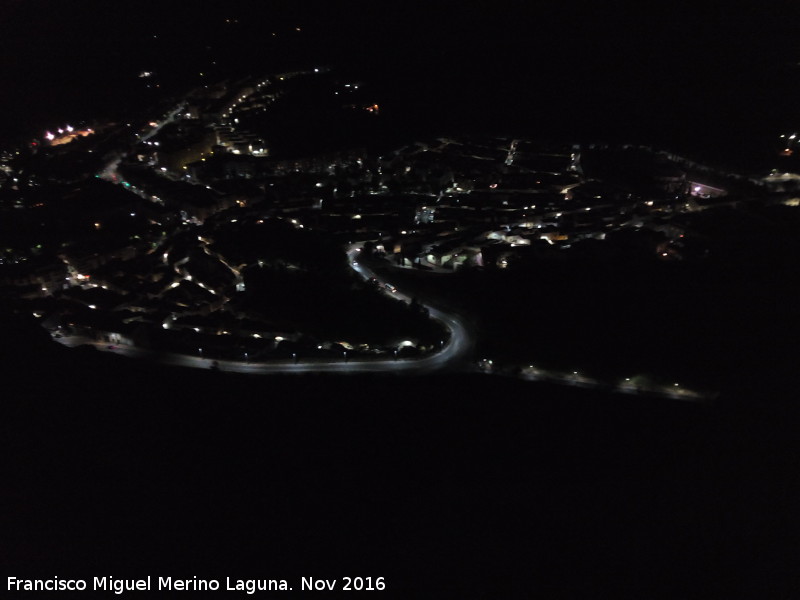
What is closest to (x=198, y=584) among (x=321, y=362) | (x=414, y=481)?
(x=414, y=481)

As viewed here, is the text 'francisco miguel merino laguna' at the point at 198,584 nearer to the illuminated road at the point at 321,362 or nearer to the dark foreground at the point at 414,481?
the dark foreground at the point at 414,481

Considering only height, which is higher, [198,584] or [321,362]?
[321,362]

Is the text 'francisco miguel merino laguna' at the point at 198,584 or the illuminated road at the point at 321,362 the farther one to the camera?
the illuminated road at the point at 321,362

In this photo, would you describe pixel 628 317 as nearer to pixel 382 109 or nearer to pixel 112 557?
pixel 112 557

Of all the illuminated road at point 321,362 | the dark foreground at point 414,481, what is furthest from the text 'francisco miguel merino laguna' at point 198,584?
the illuminated road at point 321,362

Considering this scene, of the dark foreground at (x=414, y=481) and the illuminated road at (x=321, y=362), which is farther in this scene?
the illuminated road at (x=321, y=362)

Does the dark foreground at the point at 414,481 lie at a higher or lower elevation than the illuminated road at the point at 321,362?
lower

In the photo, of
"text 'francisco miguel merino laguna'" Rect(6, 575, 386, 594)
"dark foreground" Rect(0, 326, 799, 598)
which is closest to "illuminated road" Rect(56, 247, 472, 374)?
"dark foreground" Rect(0, 326, 799, 598)

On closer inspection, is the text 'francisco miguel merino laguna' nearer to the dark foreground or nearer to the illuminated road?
the dark foreground

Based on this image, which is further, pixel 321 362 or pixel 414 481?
pixel 321 362

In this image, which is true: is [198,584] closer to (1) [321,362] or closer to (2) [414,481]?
(2) [414,481]
